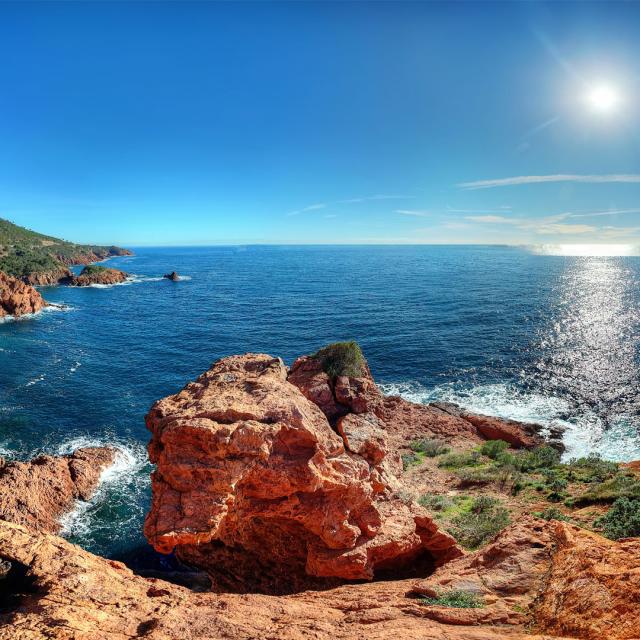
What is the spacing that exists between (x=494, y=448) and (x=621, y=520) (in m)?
14.2

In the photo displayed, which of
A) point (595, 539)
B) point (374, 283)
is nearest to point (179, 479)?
point (595, 539)

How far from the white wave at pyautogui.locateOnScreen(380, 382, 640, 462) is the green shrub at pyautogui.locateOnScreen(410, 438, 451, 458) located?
9885mm

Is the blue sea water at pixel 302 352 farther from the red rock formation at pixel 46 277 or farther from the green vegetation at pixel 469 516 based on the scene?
the red rock formation at pixel 46 277

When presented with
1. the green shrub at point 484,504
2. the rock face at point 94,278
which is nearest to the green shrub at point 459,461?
the green shrub at point 484,504

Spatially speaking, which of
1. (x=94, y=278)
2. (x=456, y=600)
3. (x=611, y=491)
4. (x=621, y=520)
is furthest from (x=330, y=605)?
(x=94, y=278)

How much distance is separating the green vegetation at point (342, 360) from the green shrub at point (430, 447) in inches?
289

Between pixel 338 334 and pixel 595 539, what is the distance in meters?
51.3

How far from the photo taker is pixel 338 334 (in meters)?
62.2

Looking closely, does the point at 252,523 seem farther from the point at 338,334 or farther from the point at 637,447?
the point at 338,334

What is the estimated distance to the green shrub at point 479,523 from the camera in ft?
59.4

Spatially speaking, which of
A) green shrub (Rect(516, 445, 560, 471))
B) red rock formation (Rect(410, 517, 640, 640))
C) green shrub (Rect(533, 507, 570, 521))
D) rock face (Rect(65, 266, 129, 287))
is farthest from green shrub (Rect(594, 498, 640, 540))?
rock face (Rect(65, 266, 129, 287))

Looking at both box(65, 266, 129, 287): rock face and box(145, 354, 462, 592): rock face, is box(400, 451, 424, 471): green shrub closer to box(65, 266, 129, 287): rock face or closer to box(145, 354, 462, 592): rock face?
box(145, 354, 462, 592): rock face

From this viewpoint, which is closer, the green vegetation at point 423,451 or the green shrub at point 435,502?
the green shrub at point 435,502

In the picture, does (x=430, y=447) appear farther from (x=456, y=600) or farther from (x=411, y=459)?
(x=456, y=600)
